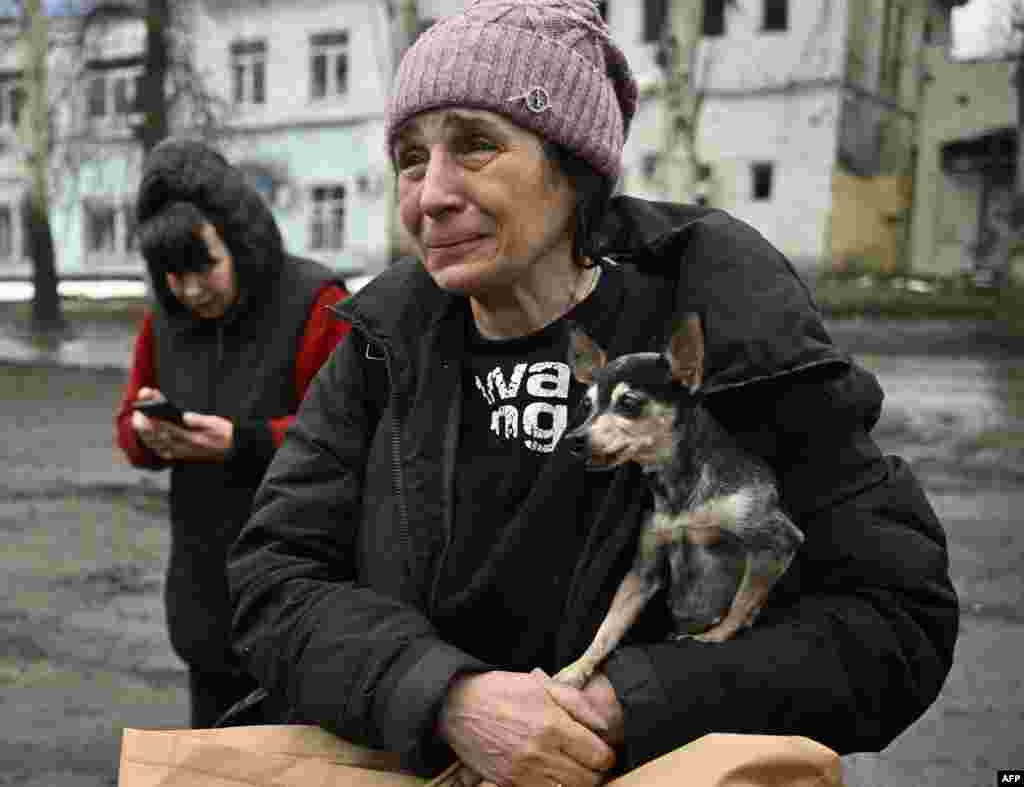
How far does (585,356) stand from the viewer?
51.1 inches

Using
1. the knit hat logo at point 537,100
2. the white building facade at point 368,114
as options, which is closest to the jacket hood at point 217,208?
the knit hat logo at point 537,100

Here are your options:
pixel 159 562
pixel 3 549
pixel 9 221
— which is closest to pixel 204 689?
pixel 159 562

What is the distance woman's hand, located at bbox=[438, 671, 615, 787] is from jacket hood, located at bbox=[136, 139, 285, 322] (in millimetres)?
1612

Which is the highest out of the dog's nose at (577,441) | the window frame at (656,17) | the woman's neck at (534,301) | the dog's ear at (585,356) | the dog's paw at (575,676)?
the window frame at (656,17)

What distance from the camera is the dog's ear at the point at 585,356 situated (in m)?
1.29

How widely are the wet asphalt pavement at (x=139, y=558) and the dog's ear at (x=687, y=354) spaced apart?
3.13 ft

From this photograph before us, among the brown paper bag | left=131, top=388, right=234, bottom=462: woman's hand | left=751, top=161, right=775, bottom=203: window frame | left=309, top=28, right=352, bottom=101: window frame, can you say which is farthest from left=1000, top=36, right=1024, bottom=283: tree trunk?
the brown paper bag

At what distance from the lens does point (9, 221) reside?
40.3 ft

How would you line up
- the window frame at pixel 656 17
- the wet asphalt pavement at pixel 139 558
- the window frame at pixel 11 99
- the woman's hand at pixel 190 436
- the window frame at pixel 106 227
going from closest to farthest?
the woman's hand at pixel 190 436 → the wet asphalt pavement at pixel 139 558 → the window frame at pixel 656 17 → the window frame at pixel 106 227 → the window frame at pixel 11 99

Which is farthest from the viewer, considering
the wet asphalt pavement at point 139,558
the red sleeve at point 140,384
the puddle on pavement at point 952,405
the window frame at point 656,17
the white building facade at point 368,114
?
the window frame at point 656,17

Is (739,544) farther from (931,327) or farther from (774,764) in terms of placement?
(931,327)

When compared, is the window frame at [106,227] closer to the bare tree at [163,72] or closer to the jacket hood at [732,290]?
the bare tree at [163,72]

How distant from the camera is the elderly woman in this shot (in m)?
1.26

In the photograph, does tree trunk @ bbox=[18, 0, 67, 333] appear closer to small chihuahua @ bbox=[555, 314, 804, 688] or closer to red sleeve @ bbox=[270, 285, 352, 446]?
red sleeve @ bbox=[270, 285, 352, 446]
